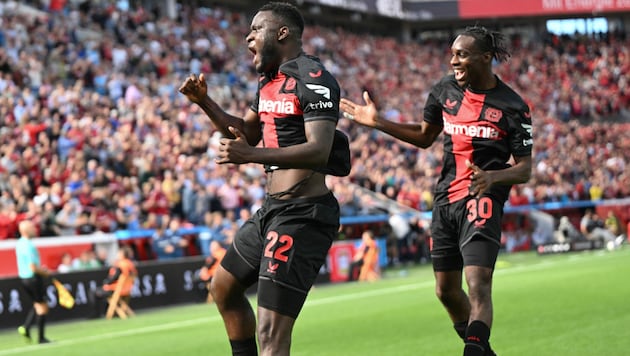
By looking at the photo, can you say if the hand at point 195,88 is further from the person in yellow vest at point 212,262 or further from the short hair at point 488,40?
the person in yellow vest at point 212,262

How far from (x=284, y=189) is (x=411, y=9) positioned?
47587mm

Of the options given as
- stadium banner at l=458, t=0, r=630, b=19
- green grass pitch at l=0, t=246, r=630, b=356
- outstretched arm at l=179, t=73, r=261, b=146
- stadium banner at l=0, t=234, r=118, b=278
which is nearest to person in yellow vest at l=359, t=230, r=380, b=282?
green grass pitch at l=0, t=246, r=630, b=356

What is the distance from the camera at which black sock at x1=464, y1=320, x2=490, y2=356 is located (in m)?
7.23

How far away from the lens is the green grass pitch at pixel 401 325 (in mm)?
10930

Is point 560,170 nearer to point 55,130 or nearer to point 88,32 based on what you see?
point 88,32

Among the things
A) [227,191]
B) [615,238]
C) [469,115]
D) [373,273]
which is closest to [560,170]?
[615,238]

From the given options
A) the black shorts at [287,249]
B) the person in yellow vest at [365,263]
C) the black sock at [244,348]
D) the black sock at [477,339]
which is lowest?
the person in yellow vest at [365,263]

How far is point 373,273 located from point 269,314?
18.5 m

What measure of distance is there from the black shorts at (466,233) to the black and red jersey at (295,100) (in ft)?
5.49

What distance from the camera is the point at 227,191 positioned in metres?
23.5

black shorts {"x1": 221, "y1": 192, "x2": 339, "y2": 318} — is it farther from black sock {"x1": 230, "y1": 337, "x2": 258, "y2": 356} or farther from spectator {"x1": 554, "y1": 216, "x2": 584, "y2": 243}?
spectator {"x1": 554, "y1": 216, "x2": 584, "y2": 243}

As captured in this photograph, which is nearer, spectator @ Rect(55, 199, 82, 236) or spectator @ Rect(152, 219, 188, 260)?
spectator @ Rect(55, 199, 82, 236)

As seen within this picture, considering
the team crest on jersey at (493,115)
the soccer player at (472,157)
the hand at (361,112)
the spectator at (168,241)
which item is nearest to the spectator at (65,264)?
the spectator at (168,241)

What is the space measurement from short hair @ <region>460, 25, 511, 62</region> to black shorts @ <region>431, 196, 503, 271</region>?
1184mm
